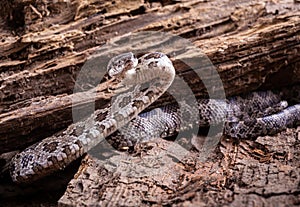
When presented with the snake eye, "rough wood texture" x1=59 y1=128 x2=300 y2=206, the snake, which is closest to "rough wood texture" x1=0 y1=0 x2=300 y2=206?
"rough wood texture" x1=59 y1=128 x2=300 y2=206

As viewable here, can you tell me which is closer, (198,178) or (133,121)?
(198,178)

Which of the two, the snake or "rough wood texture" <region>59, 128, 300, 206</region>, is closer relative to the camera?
"rough wood texture" <region>59, 128, 300, 206</region>

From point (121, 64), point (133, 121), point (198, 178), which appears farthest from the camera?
point (133, 121)

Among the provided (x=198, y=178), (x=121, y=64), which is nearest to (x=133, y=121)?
(x=121, y=64)

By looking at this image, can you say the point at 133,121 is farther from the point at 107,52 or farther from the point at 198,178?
the point at 198,178

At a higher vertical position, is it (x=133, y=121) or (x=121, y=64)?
(x=121, y=64)

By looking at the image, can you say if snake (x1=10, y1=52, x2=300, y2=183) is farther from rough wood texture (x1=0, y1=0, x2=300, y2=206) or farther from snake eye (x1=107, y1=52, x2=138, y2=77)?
rough wood texture (x1=0, y1=0, x2=300, y2=206)

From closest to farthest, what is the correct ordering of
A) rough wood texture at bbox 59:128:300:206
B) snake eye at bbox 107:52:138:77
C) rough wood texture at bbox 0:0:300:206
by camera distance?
rough wood texture at bbox 59:128:300:206 → snake eye at bbox 107:52:138:77 → rough wood texture at bbox 0:0:300:206
